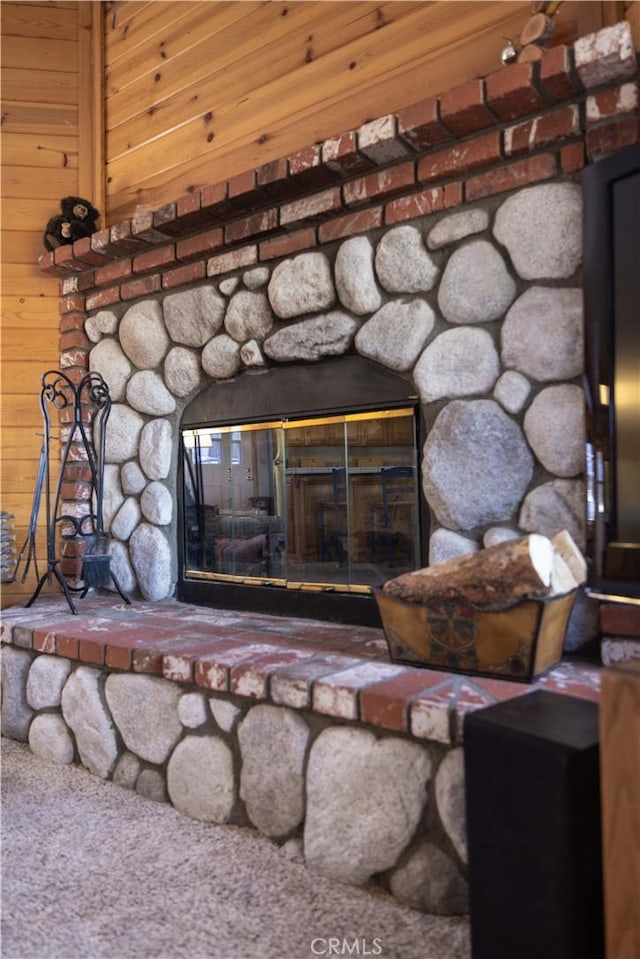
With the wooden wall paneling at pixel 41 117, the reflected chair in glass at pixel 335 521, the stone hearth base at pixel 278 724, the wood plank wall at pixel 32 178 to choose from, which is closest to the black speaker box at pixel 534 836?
the stone hearth base at pixel 278 724

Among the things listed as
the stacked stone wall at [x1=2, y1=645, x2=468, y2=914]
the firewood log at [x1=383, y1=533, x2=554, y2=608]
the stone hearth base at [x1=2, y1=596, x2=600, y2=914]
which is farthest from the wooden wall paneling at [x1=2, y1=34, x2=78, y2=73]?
the firewood log at [x1=383, y1=533, x2=554, y2=608]

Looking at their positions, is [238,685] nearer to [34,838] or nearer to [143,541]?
[34,838]

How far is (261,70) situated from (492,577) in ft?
6.02

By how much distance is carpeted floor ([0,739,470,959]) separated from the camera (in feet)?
3.75

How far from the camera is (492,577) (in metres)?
1.34

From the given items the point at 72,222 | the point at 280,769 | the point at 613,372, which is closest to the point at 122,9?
the point at 72,222

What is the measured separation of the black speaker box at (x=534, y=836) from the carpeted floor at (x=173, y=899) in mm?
197

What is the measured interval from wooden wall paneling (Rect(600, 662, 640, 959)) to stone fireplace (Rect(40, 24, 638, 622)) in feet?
2.52

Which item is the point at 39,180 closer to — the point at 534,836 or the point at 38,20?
the point at 38,20

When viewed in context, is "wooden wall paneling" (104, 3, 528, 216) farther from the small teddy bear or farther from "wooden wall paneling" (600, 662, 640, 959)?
"wooden wall paneling" (600, 662, 640, 959)

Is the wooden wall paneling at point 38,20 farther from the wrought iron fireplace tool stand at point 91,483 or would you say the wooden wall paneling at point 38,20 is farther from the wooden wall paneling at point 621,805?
the wooden wall paneling at point 621,805

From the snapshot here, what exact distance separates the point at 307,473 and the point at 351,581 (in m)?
0.35

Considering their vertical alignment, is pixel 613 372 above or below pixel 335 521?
above

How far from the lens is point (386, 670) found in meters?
1.46
